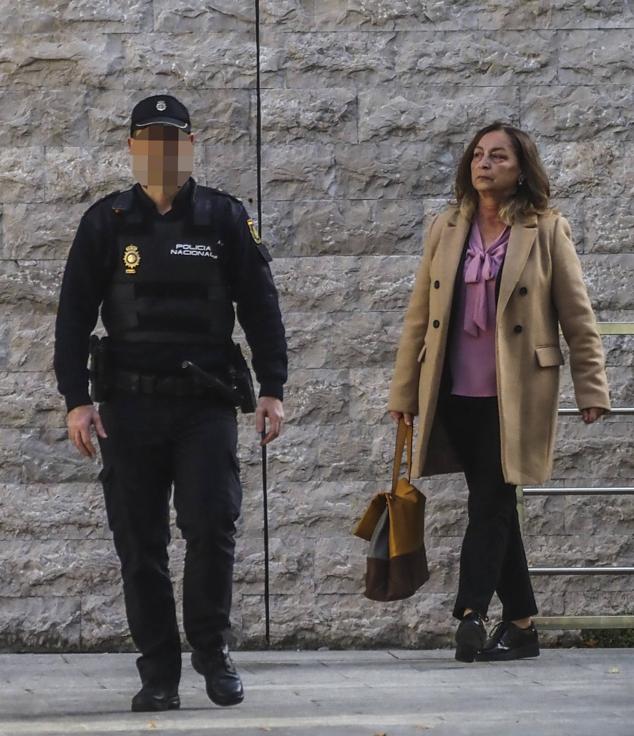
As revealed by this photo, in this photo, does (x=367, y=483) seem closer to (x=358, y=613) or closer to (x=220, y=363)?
(x=358, y=613)

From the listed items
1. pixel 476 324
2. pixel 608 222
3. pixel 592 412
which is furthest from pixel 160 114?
pixel 608 222

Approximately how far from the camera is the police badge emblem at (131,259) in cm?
502

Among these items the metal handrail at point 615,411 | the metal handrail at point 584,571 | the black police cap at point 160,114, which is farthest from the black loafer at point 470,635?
the black police cap at point 160,114

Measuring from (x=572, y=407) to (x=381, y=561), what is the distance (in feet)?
3.83

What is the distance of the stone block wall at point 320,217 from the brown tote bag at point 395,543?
56 cm

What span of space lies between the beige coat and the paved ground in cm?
74

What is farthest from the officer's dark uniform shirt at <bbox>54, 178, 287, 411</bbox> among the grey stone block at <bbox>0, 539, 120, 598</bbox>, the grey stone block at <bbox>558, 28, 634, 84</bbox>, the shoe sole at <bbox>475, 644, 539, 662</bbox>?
the grey stone block at <bbox>558, 28, 634, 84</bbox>

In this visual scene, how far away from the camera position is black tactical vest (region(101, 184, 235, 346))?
5.02 meters

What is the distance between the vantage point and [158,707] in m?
5.05

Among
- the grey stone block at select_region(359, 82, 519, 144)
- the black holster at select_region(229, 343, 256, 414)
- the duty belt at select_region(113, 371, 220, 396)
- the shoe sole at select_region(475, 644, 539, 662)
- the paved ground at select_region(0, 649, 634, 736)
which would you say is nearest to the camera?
the paved ground at select_region(0, 649, 634, 736)

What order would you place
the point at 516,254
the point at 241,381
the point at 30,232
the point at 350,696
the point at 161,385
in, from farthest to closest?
1. the point at 30,232
2. the point at 516,254
3. the point at 350,696
4. the point at 241,381
5. the point at 161,385

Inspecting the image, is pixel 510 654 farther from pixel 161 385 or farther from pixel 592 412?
pixel 161 385

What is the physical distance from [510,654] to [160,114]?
2475mm

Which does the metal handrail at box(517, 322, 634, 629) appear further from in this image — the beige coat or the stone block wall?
the beige coat
